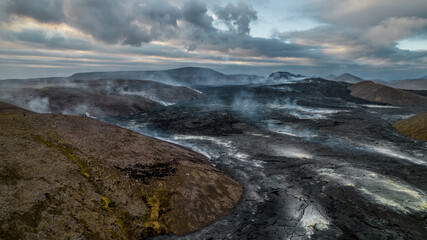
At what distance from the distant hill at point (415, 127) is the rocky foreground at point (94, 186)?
1212 inches

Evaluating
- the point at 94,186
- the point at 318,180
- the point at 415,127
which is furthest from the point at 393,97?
the point at 94,186

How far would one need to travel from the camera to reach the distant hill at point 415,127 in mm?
32656

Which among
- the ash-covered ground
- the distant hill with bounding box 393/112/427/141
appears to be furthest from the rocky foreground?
the distant hill with bounding box 393/112/427/141

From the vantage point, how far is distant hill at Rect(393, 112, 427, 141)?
107ft

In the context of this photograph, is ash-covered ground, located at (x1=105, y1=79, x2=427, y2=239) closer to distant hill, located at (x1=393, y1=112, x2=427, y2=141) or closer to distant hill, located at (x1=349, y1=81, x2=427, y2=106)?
distant hill, located at (x1=393, y1=112, x2=427, y2=141)

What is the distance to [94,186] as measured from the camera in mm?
12766

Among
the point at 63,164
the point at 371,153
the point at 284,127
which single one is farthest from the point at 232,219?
the point at 284,127

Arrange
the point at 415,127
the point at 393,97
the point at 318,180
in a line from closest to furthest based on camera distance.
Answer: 1. the point at 318,180
2. the point at 415,127
3. the point at 393,97

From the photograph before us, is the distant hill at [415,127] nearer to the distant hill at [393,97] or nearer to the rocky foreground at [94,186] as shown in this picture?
the rocky foreground at [94,186]

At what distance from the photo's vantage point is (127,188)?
1354cm

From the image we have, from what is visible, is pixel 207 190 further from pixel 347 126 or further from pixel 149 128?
pixel 347 126

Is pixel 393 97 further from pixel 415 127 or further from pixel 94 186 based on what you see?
pixel 94 186

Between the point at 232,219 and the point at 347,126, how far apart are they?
3435 centimetres

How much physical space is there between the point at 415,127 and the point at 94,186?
4297cm
